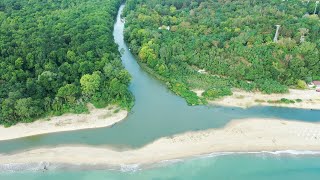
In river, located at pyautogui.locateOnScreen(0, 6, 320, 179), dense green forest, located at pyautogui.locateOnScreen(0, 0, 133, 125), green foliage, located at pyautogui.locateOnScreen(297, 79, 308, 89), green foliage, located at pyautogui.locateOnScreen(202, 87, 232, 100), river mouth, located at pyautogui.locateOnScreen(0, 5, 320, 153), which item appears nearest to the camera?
river, located at pyautogui.locateOnScreen(0, 6, 320, 179)

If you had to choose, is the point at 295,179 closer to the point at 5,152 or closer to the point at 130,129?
the point at 130,129

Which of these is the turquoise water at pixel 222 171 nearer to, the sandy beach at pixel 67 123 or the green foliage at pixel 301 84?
the sandy beach at pixel 67 123

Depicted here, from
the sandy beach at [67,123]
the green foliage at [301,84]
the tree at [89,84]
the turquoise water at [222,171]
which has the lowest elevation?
the turquoise water at [222,171]

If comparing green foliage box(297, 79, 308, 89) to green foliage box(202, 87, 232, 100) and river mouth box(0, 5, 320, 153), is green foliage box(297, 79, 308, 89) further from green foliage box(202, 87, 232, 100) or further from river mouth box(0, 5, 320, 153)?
green foliage box(202, 87, 232, 100)

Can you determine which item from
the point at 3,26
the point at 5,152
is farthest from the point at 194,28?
the point at 5,152

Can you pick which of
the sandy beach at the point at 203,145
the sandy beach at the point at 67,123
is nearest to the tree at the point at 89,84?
the sandy beach at the point at 67,123

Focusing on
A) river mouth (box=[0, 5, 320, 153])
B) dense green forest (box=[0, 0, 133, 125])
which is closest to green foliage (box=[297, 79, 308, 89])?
river mouth (box=[0, 5, 320, 153])

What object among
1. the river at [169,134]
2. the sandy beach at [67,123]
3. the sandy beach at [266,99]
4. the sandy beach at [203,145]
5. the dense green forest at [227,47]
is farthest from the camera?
the dense green forest at [227,47]
